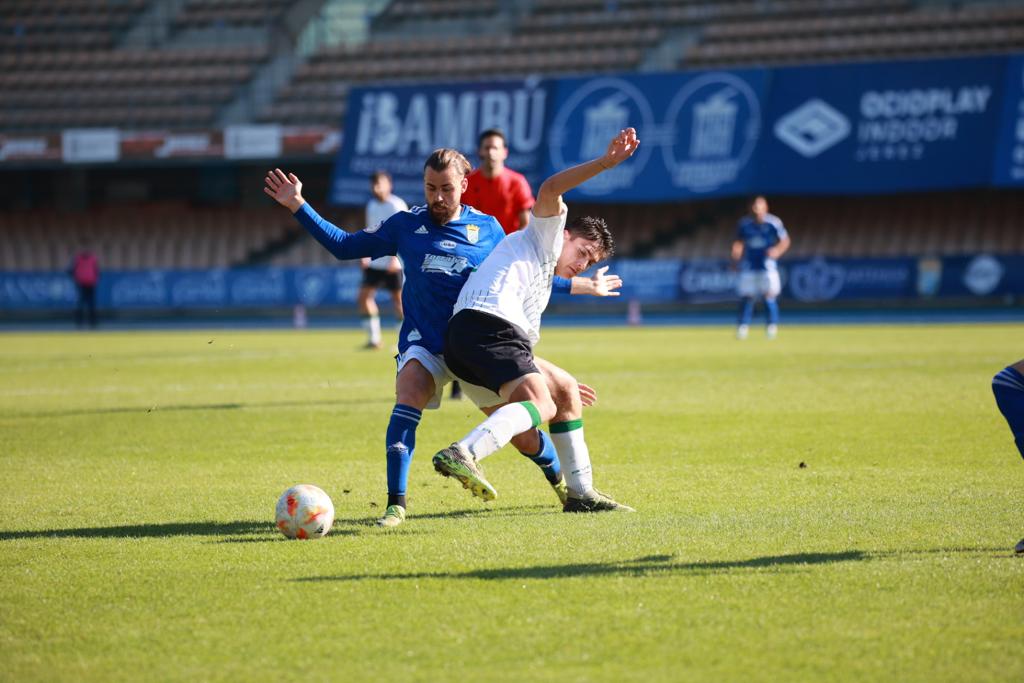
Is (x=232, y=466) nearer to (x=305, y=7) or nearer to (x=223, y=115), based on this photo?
(x=223, y=115)

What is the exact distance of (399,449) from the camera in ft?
21.0

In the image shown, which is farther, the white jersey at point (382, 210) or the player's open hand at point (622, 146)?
the white jersey at point (382, 210)

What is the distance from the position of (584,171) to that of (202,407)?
285 inches

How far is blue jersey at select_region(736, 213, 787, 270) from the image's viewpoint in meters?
22.3

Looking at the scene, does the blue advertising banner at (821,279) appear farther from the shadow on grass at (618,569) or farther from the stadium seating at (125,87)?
the shadow on grass at (618,569)

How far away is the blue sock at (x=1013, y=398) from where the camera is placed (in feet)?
18.4

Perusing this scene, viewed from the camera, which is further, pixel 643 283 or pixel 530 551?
pixel 643 283

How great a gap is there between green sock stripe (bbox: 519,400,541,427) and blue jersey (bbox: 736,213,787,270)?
16837mm

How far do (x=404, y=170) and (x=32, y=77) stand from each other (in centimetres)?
1539

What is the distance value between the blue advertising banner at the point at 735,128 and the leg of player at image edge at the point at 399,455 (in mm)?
25315

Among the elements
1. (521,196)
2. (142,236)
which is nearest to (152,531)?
(521,196)

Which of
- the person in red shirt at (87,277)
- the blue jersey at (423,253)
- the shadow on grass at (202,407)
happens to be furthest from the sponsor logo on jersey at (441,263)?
the person in red shirt at (87,277)

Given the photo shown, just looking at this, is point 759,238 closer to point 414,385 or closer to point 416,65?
point 414,385

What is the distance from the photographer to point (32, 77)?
41031 millimetres
